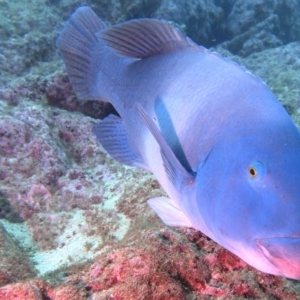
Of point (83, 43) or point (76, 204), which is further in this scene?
point (83, 43)

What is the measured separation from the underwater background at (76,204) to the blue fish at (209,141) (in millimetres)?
336

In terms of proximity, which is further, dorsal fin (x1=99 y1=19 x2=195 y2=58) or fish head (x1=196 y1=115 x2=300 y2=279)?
dorsal fin (x1=99 y1=19 x2=195 y2=58)

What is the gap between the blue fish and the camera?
50.3 inches

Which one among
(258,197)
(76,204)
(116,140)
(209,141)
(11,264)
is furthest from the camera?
(76,204)

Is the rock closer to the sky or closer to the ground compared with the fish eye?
closer to the ground

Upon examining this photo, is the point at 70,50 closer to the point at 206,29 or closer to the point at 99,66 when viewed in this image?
the point at 99,66

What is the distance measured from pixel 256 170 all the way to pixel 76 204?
2.32 metres

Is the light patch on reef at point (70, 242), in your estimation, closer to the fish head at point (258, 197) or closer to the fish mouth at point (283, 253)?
the fish head at point (258, 197)

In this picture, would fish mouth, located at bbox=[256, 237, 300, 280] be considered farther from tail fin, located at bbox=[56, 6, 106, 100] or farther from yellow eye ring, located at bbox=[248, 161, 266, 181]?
tail fin, located at bbox=[56, 6, 106, 100]

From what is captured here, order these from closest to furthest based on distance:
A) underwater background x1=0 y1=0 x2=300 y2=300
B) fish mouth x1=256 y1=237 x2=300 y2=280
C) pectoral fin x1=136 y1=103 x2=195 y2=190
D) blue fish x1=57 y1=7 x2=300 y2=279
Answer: fish mouth x1=256 y1=237 x2=300 y2=280
blue fish x1=57 y1=7 x2=300 y2=279
pectoral fin x1=136 y1=103 x2=195 y2=190
underwater background x1=0 y1=0 x2=300 y2=300

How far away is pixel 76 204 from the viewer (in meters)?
3.29

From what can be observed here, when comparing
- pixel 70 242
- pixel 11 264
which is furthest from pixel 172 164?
pixel 70 242

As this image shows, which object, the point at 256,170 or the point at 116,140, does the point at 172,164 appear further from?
the point at 116,140

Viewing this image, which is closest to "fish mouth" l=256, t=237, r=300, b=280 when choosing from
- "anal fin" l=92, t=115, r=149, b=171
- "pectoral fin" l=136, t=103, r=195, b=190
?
"pectoral fin" l=136, t=103, r=195, b=190
